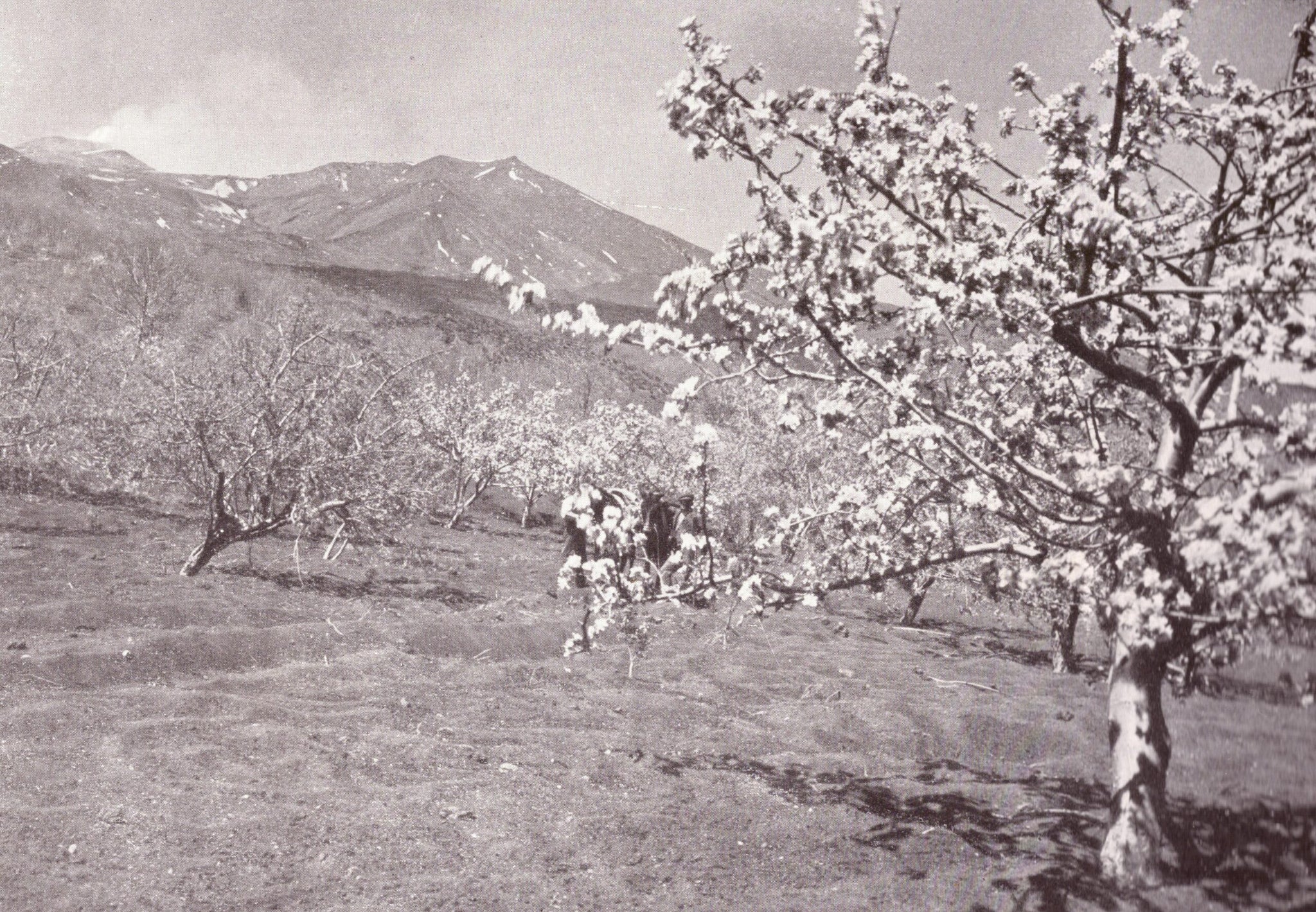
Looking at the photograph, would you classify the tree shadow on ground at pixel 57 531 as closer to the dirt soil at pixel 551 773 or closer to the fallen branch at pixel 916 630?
the dirt soil at pixel 551 773

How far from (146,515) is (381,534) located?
1038 cm

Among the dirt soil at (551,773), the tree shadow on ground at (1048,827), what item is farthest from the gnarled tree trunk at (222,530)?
the tree shadow on ground at (1048,827)

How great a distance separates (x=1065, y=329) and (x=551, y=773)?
626 cm

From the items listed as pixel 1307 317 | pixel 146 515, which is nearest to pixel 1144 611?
pixel 1307 317

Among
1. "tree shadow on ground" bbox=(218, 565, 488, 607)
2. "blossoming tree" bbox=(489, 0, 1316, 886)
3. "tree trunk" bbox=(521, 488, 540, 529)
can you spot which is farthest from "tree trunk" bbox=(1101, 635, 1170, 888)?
"tree trunk" bbox=(521, 488, 540, 529)

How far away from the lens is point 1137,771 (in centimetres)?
553

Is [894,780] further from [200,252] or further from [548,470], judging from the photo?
[200,252]

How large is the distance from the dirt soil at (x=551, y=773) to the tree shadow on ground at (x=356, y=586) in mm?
2865

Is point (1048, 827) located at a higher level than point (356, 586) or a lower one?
higher

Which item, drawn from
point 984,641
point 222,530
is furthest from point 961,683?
point 222,530

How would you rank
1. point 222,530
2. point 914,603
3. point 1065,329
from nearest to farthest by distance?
point 1065,329
point 222,530
point 914,603

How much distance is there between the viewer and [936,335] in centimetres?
566

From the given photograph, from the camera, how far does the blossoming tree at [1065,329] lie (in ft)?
12.9

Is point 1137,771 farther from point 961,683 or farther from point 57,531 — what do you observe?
point 57,531
